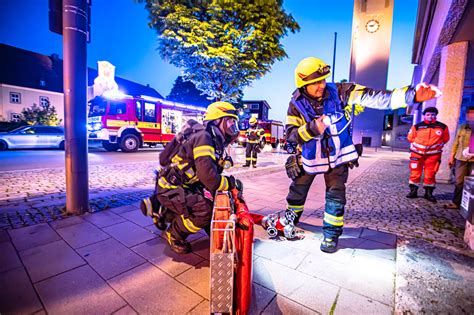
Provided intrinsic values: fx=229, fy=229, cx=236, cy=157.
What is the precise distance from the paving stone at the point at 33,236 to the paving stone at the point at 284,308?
8.09 feet

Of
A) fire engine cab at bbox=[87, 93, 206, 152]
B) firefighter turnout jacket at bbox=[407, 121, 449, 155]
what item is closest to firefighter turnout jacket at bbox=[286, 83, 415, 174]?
firefighter turnout jacket at bbox=[407, 121, 449, 155]

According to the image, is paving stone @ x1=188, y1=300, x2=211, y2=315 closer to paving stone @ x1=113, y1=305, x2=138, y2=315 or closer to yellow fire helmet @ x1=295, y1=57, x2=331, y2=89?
paving stone @ x1=113, y1=305, x2=138, y2=315

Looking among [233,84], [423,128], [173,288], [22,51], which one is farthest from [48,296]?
[22,51]

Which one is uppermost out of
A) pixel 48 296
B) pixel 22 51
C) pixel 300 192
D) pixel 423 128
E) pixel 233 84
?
pixel 22 51

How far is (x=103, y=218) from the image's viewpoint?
3.24 metres

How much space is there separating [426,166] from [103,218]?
5.86m

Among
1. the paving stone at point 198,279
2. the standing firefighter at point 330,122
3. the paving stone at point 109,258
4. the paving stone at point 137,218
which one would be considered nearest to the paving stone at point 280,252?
the standing firefighter at point 330,122

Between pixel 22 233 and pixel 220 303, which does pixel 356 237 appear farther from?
pixel 22 233

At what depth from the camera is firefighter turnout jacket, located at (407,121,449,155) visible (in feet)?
14.4

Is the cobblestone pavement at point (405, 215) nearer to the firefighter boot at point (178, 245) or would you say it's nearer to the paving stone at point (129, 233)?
the firefighter boot at point (178, 245)

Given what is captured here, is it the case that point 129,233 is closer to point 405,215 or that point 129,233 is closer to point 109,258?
point 109,258

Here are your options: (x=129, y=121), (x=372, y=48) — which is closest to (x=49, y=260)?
(x=129, y=121)

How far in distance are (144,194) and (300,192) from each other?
10.4ft

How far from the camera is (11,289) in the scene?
1.76 meters
